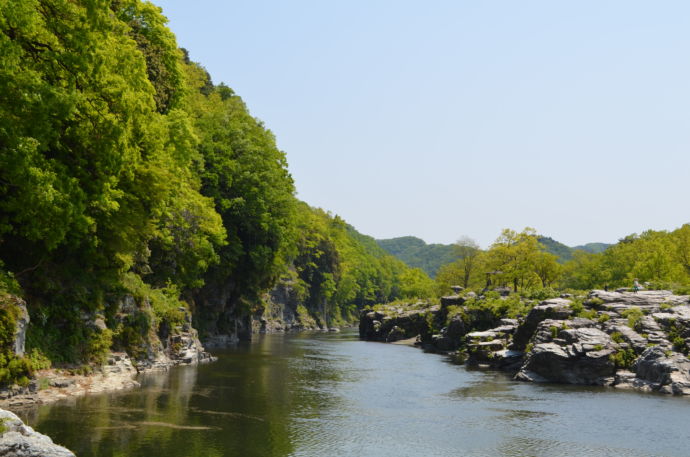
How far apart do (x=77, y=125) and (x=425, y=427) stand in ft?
69.1

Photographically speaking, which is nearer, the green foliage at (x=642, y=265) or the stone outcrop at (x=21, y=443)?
the stone outcrop at (x=21, y=443)

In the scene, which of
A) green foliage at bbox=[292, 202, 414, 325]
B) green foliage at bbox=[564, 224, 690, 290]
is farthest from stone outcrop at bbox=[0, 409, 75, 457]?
green foliage at bbox=[292, 202, 414, 325]

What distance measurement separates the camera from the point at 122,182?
32594 millimetres

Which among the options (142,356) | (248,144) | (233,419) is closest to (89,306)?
(142,356)

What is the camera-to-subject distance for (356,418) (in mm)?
28359

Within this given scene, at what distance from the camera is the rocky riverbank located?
40.4 metres

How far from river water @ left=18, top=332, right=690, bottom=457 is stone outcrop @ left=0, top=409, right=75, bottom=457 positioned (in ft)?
11.6

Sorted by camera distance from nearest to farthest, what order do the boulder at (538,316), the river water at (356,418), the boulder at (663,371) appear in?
the river water at (356,418) → the boulder at (663,371) → the boulder at (538,316)

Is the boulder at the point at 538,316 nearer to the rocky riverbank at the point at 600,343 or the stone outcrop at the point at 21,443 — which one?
the rocky riverbank at the point at 600,343

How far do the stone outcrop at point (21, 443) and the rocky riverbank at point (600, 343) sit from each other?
3508cm

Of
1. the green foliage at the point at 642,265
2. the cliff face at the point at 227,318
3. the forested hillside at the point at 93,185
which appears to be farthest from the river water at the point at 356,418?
the green foliage at the point at 642,265

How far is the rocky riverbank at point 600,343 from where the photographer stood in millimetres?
40406

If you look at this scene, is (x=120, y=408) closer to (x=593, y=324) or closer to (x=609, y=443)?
(x=609, y=443)

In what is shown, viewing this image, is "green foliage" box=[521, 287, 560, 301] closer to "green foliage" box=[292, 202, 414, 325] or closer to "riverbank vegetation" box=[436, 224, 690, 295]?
"riverbank vegetation" box=[436, 224, 690, 295]
